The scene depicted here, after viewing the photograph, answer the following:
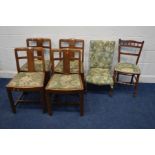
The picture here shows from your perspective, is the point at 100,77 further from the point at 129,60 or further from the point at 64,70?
the point at 129,60

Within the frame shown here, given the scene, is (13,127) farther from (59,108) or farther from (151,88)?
(151,88)

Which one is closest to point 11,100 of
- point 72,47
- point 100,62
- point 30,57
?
point 30,57

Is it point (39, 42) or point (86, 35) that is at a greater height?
point (86, 35)

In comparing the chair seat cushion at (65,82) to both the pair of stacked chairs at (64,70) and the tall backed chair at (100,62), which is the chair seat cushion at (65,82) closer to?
the pair of stacked chairs at (64,70)

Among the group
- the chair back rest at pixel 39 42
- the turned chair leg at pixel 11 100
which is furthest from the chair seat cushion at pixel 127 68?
the turned chair leg at pixel 11 100

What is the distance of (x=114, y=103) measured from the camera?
272 centimetres

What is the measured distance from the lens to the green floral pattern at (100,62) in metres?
2.66

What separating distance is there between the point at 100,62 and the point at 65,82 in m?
0.85

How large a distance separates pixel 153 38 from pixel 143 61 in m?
0.44

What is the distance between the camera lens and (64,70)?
2547 millimetres

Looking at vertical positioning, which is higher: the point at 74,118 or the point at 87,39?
the point at 87,39
